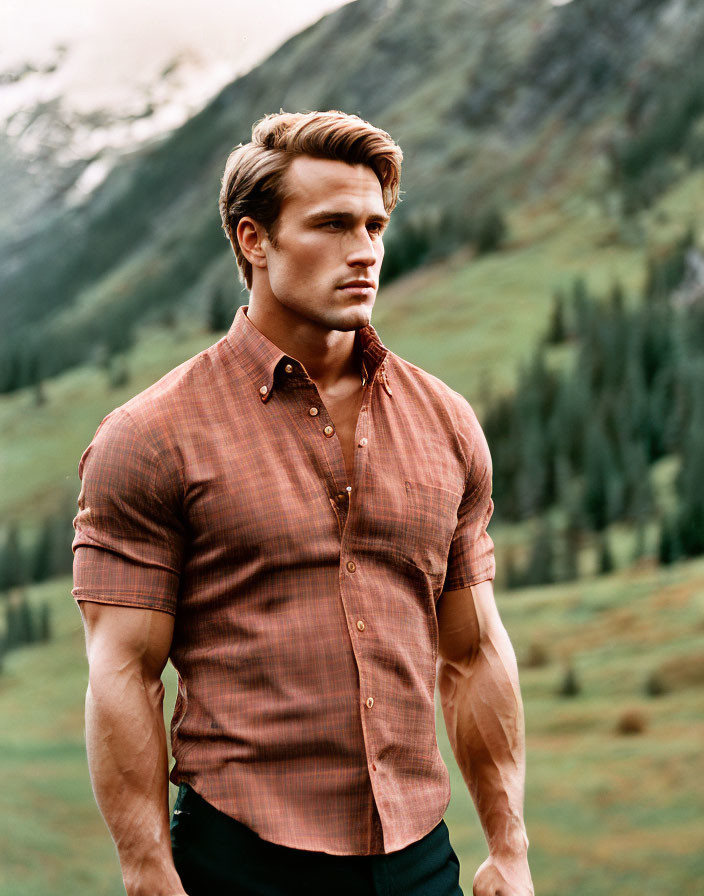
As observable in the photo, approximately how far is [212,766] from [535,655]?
3.47m

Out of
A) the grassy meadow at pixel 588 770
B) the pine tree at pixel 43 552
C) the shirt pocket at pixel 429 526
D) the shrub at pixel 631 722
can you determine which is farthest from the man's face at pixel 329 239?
the pine tree at pixel 43 552

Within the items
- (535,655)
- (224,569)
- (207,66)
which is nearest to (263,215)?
(224,569)

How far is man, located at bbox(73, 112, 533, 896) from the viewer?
1.18 metres

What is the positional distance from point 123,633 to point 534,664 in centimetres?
351

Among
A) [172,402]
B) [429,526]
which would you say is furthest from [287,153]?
[429,526]

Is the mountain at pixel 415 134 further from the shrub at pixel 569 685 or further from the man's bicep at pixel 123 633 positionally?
the man's bicep at pixel 123 633

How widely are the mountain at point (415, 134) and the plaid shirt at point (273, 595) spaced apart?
413 cm

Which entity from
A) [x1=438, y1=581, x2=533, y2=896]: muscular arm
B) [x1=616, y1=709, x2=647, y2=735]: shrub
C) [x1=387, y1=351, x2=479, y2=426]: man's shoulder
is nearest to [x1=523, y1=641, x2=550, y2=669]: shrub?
[x1=616, y1=709, x2=647, y2=735]: shrub

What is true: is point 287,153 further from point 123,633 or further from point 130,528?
point 123,633

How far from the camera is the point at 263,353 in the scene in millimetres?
1309

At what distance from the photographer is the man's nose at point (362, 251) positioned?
1.25 m

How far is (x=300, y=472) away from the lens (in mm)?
1246

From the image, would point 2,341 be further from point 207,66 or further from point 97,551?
point 97,551

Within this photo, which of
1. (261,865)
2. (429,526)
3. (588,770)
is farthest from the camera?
(588,770)
